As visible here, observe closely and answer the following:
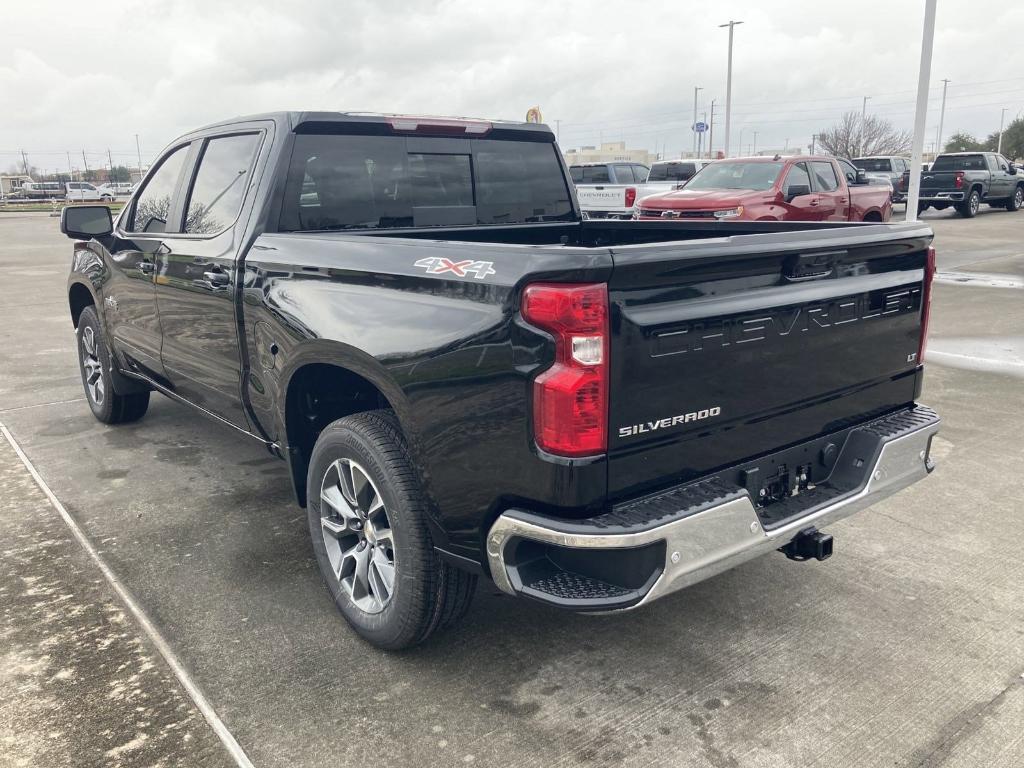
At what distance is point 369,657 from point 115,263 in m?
3.10

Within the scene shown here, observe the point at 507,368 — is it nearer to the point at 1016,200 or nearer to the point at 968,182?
the point at 968,182

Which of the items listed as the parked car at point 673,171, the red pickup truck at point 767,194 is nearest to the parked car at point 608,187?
the parked car at point 673,171

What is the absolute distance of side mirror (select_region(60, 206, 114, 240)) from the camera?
4.93 meters

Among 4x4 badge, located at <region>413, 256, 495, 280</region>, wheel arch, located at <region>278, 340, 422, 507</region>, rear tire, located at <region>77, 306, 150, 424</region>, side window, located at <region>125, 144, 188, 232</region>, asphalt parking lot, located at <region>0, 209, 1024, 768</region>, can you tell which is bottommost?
asphalt parking lot, located at <region>0, 209, 1024, 768</region>

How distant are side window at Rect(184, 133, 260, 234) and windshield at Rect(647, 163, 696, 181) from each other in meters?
18.3

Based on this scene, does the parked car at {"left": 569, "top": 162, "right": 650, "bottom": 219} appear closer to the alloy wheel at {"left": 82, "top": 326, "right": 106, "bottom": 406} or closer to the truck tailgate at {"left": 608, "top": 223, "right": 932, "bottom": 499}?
the alloy wheel at {"left": 82, "top": 326, "right": 106, "bottom": 406}

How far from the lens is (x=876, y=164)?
31406mm

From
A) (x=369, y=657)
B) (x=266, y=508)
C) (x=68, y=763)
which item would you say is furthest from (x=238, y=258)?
(x=68, y=763)

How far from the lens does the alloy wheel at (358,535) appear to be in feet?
9.86

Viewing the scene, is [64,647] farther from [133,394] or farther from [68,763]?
[133,394]

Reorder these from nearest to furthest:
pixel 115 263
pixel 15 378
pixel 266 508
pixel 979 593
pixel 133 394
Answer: pixel 979 593, pixel 266 508, pixel 115 263, pixel 133 394, pixel 15 378

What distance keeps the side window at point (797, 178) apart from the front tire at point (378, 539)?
11.7 m

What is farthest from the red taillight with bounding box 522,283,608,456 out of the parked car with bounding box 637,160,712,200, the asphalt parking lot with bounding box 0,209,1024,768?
the parked car with bounding box 637,160,712,200

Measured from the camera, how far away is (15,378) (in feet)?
24.3
